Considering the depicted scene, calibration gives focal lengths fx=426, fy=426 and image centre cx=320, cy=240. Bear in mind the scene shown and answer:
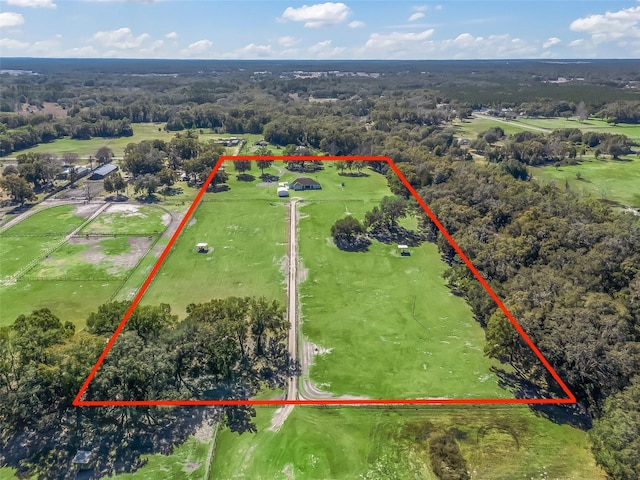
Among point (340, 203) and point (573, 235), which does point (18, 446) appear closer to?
point (573, 235)

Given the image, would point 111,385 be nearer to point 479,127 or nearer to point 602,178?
point 602,178

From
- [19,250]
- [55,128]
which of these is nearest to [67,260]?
[19,250]

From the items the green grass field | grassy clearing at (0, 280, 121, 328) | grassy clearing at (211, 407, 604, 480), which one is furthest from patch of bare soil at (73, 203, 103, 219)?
grassy clearing at (211, 407, 604, 480)

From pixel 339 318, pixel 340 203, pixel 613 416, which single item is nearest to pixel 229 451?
pixel 339 318

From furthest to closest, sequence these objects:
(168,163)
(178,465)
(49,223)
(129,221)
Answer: (168,163) → (129,221) → (49,223) → (178,465)

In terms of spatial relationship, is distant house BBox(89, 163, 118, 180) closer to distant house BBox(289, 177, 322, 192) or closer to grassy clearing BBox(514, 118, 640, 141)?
distant house BBox(289, 177, 322, 192)

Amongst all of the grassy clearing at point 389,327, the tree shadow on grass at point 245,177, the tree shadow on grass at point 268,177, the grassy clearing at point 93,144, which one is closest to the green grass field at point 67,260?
the grassy clearing at point 389,327
